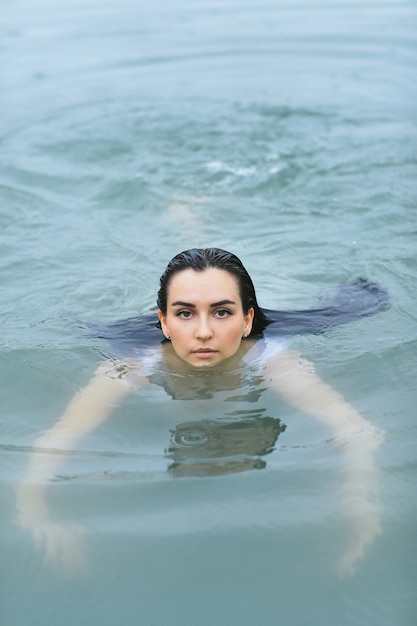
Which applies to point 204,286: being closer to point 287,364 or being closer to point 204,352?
point 204,352

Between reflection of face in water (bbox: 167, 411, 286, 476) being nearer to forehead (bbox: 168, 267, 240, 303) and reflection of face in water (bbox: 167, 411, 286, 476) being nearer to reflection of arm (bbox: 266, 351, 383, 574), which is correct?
reflection of arm (bbox: 266, 351, 383, 574)

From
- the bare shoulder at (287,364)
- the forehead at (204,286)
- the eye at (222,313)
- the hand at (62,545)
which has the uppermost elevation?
the forehead at (204,286)

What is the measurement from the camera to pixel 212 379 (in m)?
4.89

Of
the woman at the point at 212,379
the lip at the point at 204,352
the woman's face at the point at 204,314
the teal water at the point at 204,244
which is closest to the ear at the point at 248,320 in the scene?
the woman at the point at 212,379

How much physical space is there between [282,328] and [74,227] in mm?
2935

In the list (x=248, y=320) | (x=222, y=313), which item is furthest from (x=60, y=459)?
(x=248, y=320)

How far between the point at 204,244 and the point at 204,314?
9.15ft

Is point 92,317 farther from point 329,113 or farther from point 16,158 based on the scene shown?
point 329,113

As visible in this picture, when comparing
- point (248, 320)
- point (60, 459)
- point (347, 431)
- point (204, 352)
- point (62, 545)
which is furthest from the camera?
→ point (248, 320)

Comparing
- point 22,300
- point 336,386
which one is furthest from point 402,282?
point 22,300

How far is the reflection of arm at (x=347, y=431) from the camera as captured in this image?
334 cm

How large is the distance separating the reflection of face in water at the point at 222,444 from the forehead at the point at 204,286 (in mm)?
671

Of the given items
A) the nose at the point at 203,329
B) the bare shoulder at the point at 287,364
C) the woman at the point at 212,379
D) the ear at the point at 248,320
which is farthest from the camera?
the bare shoulder at the point at 287,364

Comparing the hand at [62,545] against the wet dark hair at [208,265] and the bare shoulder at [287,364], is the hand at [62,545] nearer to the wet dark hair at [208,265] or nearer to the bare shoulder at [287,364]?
the wet dark hair at [208,265]
